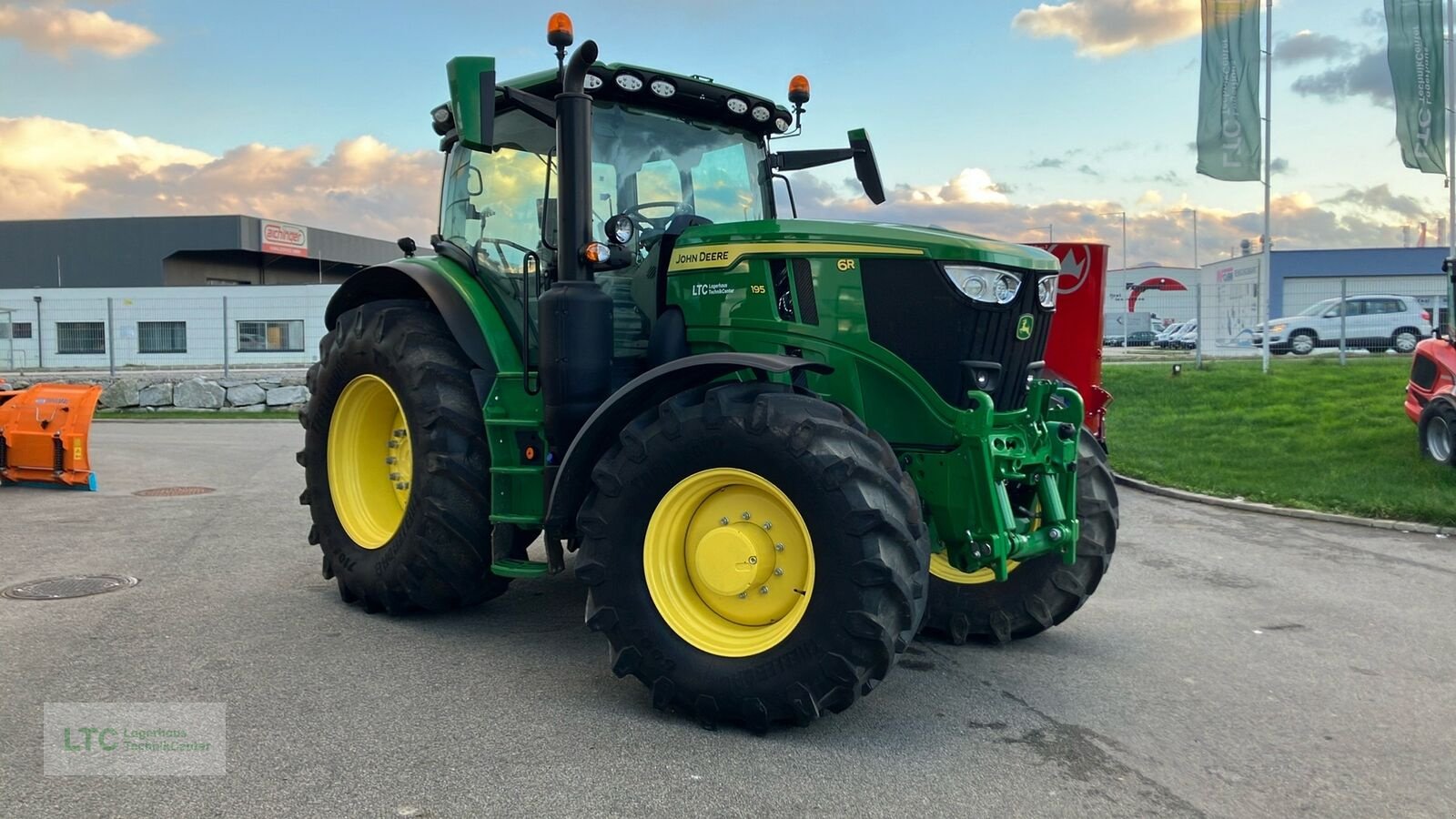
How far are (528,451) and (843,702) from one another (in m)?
2.06

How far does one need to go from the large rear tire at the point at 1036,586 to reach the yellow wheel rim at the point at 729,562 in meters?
1.51

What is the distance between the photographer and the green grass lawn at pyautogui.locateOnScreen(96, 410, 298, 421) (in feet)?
65.9

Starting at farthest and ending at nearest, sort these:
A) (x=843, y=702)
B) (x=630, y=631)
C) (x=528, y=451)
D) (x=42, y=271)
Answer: (x=42, y=271), (x=528, y=451), (x=630, y=631), (x=843, y=702)

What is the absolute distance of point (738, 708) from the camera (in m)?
4.14

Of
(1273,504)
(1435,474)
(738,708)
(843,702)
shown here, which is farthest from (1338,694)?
(1435,474)

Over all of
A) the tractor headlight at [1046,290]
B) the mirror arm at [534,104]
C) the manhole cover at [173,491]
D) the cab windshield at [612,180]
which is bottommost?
the manhole cover at [173,491]

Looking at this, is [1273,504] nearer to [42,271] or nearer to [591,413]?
[591,413]

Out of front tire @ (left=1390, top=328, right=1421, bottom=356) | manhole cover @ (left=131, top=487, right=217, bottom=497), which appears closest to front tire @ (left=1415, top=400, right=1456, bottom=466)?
manhole cover @ (left=131, top=487, right=217, bottom=497)

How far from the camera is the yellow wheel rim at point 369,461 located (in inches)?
247

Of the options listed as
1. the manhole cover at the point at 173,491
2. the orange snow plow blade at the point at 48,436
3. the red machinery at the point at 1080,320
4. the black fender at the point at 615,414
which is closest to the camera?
the black fender at the point at 615,414

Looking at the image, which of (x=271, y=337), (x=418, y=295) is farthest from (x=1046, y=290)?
(x=271, y=337)

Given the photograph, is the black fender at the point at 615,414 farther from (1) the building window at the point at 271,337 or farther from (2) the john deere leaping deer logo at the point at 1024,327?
(1) the building window at the point at 271,337

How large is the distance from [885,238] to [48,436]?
9492 mm

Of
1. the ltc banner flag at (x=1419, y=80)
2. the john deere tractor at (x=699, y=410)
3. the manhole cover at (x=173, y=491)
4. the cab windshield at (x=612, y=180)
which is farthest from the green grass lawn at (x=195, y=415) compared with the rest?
the ltc banner flag at (x=1419, y=80)
